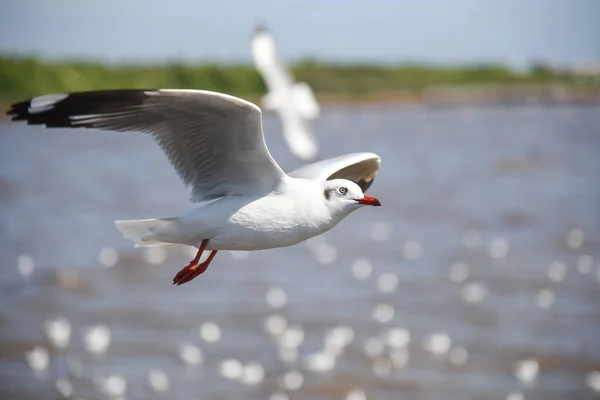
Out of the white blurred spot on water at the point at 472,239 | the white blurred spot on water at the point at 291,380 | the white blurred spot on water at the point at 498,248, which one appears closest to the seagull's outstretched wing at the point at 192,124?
the white blurred spot on water at the point at 291,380

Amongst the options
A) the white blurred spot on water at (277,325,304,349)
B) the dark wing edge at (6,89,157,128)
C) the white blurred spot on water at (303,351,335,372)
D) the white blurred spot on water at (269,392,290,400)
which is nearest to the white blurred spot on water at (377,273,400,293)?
the white blurred spot on water at (277,325,304,349)

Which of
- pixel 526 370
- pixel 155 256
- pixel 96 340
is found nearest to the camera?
pixel 526 370

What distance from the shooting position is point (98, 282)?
17.8 m

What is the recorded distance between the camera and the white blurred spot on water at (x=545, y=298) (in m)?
15.9

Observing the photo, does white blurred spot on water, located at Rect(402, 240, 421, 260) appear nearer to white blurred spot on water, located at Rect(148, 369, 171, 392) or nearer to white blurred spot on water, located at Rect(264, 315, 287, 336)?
white blurred spot on water, located at Rect(264, 315, 287, 336)

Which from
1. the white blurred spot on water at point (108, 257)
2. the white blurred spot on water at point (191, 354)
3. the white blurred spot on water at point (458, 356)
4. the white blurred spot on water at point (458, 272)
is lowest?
the white blurred spot on water at point (108, 257)

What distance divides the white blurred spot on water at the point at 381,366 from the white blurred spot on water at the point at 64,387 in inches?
140

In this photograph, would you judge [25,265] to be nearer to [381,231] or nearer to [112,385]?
[112,385]

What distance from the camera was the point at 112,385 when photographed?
42.8 feet

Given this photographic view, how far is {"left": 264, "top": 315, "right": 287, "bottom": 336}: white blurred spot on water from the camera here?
14570 millimetres

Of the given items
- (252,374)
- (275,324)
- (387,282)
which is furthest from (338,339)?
(387,282)

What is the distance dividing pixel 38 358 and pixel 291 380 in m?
3.40

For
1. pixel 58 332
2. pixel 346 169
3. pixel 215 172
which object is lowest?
pixel 58 332

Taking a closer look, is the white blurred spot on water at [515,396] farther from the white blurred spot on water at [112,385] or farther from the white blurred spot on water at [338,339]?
the white blurred spot on water at [112,385]
